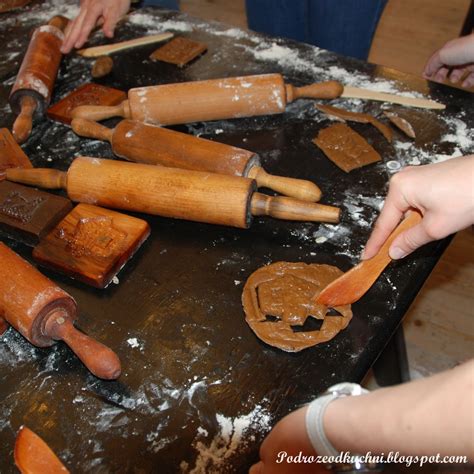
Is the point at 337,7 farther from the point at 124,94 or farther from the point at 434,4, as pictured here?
the point at 434,4

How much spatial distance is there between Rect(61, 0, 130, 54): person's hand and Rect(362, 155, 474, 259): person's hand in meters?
1.68

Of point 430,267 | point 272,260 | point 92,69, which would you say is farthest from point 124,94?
point 430,267

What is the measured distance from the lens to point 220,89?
1.74m

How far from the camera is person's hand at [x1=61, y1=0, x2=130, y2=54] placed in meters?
2.17

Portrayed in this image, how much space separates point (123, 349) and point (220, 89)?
999 millimetres

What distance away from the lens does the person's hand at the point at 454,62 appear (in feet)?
6.21

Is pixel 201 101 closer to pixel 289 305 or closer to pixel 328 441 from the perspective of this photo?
pixel 289 305

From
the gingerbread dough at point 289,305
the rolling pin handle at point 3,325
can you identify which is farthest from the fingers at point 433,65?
the rolling pin handle at point 3,325

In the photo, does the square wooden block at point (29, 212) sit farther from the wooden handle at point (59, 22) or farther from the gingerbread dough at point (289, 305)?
the wooden handle at point (59, 22)

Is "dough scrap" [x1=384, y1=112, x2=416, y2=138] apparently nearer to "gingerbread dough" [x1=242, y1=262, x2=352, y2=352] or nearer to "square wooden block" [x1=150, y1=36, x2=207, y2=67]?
"gingerbread dough" [x1=242, y1=262, x2=352, y2=352]

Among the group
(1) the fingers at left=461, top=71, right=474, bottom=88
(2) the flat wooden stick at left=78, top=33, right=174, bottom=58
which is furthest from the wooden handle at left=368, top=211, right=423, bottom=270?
(2) the flat wooden stick at left=78, top=33, right=174, bottom=58

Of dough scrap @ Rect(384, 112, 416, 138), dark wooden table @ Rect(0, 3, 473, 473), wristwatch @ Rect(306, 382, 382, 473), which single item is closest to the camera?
wristwatch @ Rect(306, 382, 382, 473)

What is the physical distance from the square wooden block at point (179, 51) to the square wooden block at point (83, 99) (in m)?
0.33

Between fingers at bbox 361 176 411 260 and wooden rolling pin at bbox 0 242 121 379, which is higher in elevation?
fingers at bbox 361 176 411 260
